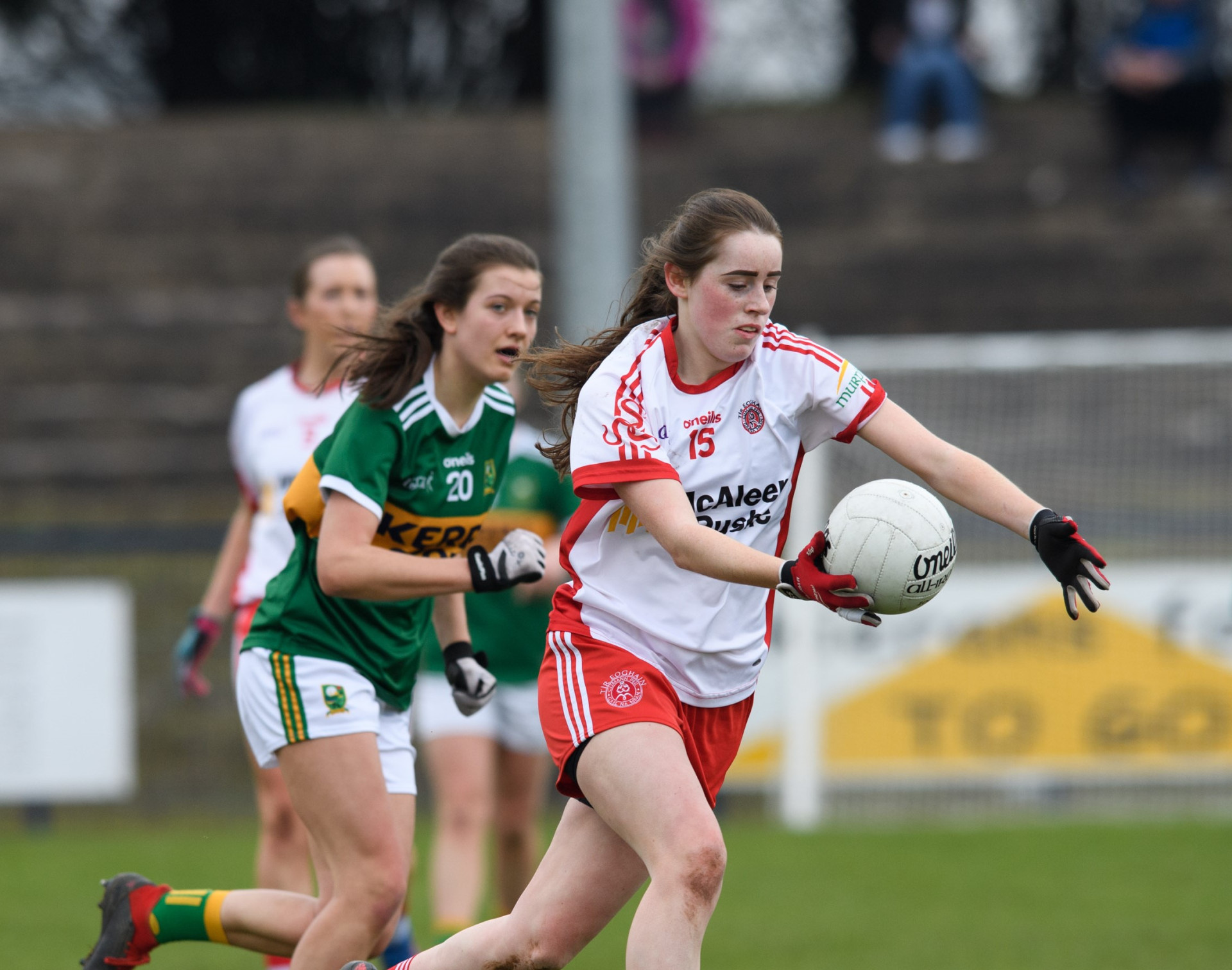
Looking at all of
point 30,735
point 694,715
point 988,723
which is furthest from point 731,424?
point 30,735

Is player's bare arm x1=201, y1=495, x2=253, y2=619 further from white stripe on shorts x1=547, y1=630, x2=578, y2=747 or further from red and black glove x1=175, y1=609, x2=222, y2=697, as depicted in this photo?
white stripe on shorts x1=547, y1=630, x2=578, y2=747

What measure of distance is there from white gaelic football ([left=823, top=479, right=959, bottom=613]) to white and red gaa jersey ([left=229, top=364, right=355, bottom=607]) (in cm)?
279

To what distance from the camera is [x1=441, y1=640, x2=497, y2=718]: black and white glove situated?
15.2 feet

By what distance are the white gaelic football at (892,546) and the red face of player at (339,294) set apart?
265 centimetres

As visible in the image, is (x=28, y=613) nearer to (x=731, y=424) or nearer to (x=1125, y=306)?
(x=731, y=424)

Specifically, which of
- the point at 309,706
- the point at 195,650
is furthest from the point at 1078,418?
the point at 309,706

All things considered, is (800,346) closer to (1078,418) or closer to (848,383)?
(848,383)

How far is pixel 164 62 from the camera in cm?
2389

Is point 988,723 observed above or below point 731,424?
below

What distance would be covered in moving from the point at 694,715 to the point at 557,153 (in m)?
14.1

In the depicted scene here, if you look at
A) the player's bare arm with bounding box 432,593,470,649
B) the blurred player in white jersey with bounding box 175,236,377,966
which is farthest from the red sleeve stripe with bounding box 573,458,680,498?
the blurred player in white jersey with bounding box 175,236,377,966

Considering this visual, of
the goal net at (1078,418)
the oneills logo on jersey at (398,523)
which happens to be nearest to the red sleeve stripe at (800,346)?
the oneills logo on jersey at (398,523)

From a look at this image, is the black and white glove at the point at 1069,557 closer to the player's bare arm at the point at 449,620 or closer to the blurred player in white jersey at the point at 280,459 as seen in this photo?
the player's bare arm at the point at 449,620

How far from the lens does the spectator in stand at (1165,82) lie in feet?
52.0
